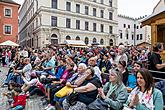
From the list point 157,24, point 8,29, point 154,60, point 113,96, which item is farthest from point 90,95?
point 8,29

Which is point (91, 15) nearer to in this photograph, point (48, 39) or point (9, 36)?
point (48, 39)

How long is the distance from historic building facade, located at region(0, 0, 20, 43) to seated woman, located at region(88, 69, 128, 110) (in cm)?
3865

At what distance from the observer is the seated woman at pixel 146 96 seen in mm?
3582

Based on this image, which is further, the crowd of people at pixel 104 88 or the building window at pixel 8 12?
the building window at pixel 8 12

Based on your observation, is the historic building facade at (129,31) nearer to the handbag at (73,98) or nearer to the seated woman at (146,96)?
the handbag at (73,98)

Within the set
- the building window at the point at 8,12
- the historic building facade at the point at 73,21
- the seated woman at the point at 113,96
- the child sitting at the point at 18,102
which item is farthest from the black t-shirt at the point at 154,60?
the building window at the point at 8,12

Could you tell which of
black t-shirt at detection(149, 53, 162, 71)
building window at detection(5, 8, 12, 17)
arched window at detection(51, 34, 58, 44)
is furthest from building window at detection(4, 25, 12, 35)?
black t-shirt at detection(149, 53, 162, 71)

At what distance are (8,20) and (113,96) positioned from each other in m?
40.4

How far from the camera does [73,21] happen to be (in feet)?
149

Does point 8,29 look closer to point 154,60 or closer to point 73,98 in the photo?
point 73,98

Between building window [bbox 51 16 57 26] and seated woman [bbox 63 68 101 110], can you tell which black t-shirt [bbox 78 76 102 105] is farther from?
building window [bbox 51 16 57 26]

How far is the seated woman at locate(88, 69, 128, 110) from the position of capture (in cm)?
450

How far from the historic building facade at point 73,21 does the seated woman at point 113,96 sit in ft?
118

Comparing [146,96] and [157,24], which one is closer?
[146,96]
